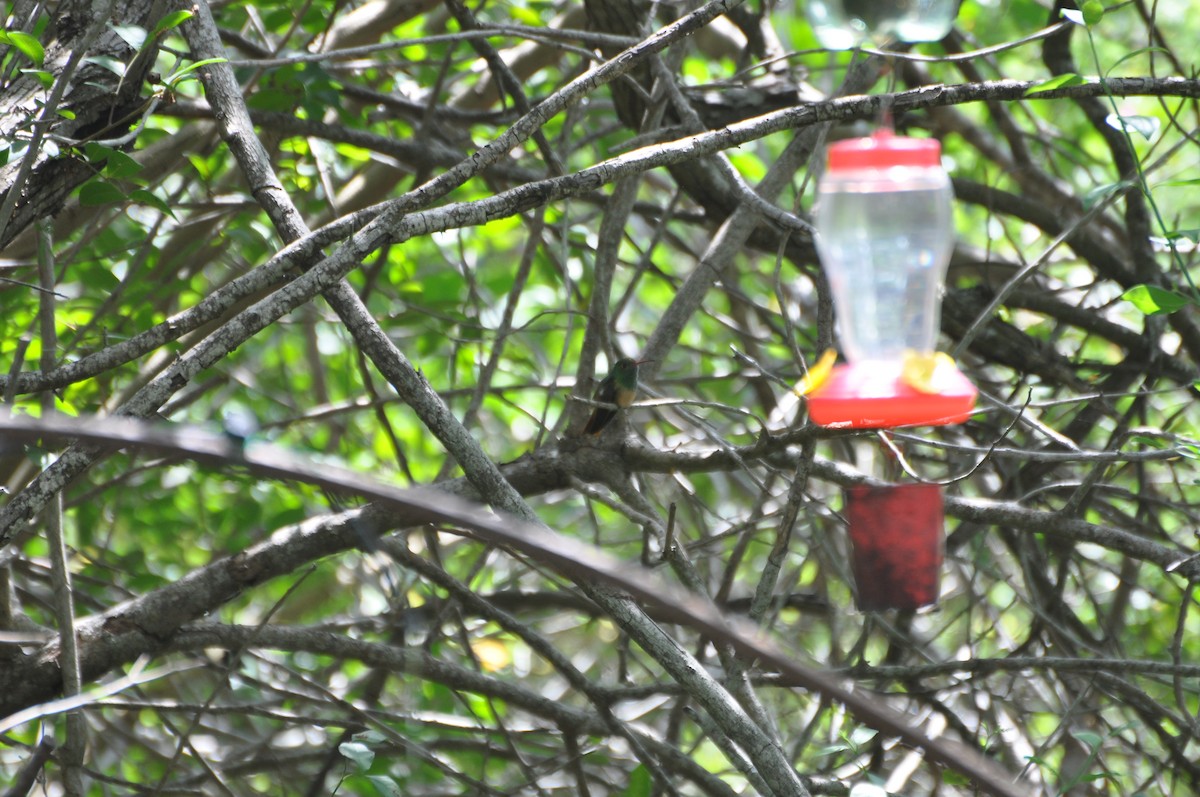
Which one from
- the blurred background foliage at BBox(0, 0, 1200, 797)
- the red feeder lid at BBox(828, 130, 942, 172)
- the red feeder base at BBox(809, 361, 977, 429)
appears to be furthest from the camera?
the blurred background foliage at BBox(0, 0, 1200, 797)

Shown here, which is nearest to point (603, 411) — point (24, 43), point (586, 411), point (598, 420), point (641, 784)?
point (598, 420)

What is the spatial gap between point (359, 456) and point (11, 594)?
2.34 metres

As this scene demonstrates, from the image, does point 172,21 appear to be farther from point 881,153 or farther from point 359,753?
point 359,753

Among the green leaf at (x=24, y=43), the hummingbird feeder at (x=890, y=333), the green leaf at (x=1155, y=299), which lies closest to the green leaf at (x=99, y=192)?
the green leaf at (x=24, y=43)

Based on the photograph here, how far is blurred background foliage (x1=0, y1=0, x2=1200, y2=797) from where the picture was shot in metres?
2.77

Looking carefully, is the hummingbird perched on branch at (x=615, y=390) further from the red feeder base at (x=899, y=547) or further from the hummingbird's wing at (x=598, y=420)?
the red feeder base at (x=899, y=547)

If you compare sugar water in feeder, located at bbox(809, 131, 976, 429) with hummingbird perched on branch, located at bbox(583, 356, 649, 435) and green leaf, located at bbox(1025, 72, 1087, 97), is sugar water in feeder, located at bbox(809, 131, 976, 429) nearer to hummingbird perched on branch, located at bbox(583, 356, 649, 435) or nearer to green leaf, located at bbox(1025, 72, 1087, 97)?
green leaf, located at bbox(1025, 72, 1087, 97)

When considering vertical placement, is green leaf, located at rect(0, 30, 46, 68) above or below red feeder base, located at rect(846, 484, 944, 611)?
above

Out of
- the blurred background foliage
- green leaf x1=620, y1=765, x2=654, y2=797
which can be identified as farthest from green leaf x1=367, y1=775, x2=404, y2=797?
green leaf x1=620, y1=765, x2=654, y2=797

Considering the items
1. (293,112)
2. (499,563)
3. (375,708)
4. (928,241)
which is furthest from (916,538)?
(499,563)

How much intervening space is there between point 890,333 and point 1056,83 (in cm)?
60

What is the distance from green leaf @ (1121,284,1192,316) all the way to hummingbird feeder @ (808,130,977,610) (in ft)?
1.23

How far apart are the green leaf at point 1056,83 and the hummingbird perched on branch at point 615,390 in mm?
1266

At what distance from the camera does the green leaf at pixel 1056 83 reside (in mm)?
1898
